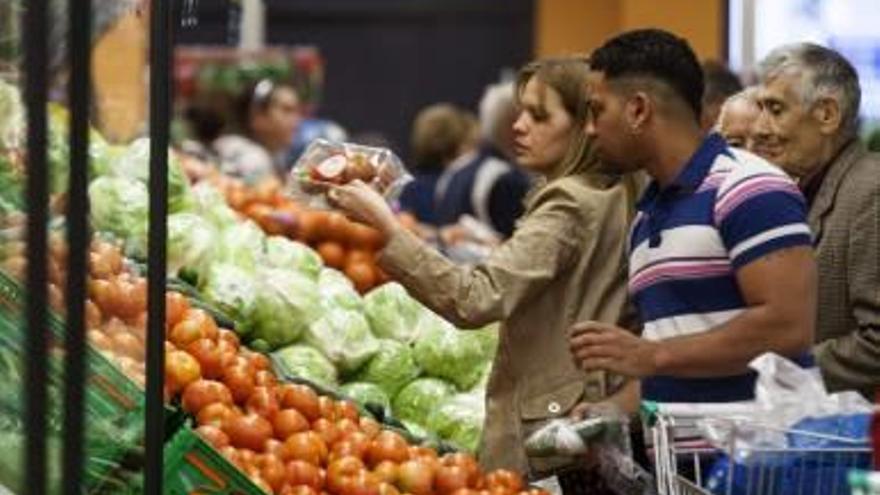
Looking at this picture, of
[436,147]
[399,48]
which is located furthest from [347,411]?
[399,48]

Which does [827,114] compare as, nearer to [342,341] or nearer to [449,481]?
[449,481]

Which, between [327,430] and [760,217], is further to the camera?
[327,430]

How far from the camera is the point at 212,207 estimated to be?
669 centimetres

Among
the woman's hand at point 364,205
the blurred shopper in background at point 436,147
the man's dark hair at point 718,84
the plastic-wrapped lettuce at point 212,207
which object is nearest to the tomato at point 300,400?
the woman's hand at point 364,205

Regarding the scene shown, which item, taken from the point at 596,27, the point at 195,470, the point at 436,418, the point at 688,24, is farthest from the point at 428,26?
the point at 195,470

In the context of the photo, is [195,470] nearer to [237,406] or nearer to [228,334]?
[237,406]

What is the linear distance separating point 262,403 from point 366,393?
932 millimetres

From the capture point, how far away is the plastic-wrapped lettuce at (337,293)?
6035 mm

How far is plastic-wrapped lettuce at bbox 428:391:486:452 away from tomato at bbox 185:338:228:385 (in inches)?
35.0

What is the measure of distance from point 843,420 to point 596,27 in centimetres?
1577

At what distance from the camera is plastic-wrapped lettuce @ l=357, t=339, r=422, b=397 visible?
19.0ft

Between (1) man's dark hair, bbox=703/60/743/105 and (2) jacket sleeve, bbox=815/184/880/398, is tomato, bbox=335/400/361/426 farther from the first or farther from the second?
(1) man's dark hair, bbox=703/60/743/105

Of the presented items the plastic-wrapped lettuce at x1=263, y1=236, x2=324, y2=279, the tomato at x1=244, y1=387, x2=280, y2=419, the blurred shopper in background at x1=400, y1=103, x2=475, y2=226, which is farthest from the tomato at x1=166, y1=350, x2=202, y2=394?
the blurred shopper in background at x1=400, y1=103, x2=475, y2=226

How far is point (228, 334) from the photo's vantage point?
508 centimetres
